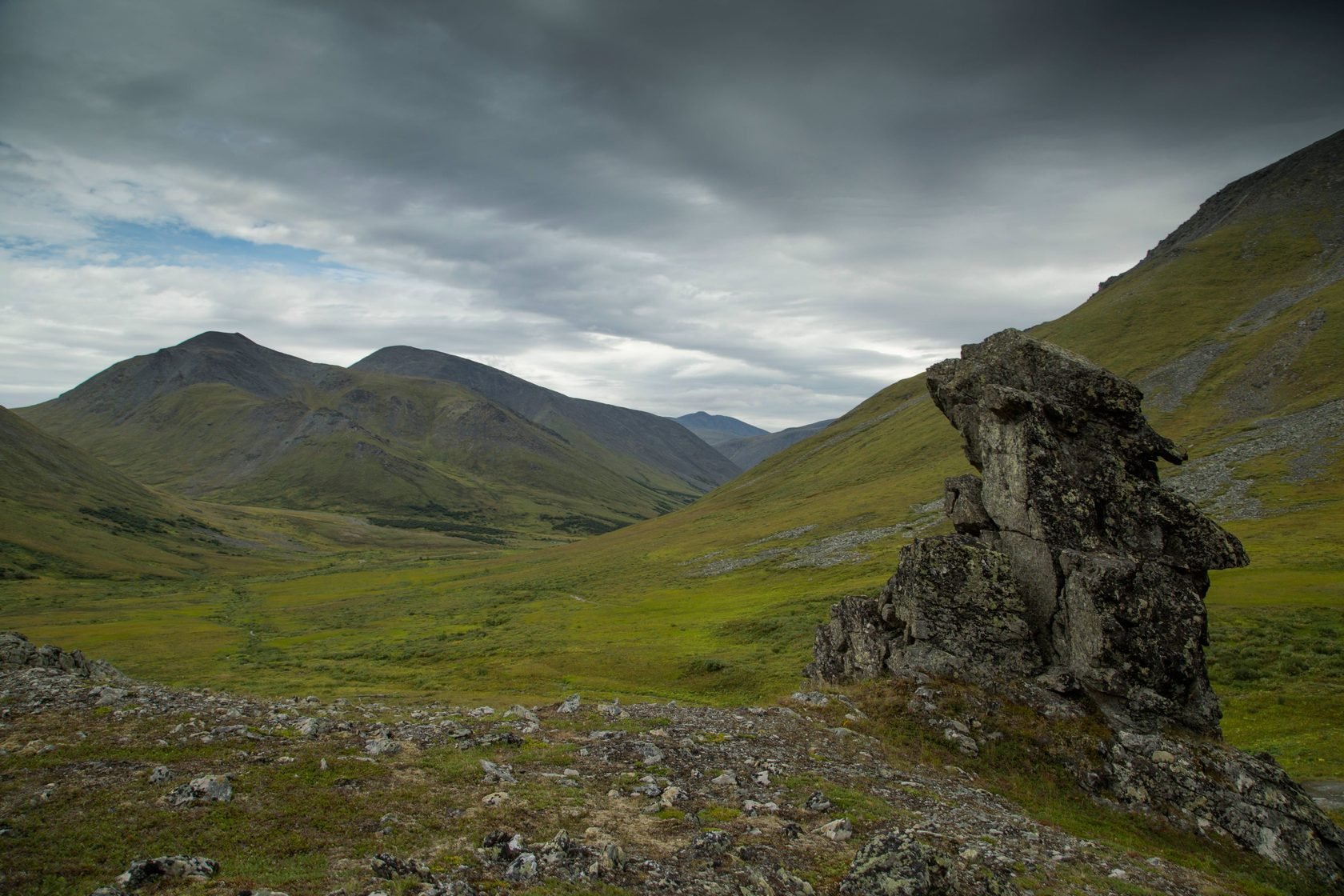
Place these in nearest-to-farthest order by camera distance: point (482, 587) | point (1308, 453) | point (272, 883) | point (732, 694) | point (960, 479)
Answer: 1. point (272, 883)
2. point (960, 479)
3. point (732, 694)
4. point (1308, 453)
5. point (482, 587)

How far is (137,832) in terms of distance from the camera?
13734 millimetres

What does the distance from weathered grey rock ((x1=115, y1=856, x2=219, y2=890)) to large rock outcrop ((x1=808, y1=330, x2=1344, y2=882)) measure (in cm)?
2348

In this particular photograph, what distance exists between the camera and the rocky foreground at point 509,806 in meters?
12.9

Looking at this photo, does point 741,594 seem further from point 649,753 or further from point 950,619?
point 649,753

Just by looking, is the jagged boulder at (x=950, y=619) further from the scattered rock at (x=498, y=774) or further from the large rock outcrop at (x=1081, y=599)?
the scattered rock at (x=498, y=774)

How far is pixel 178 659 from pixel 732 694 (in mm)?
60877

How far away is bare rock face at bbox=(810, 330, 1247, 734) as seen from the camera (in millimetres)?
24984

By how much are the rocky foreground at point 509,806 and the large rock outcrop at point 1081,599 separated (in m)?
1.93

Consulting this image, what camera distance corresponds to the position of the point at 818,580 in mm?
81812

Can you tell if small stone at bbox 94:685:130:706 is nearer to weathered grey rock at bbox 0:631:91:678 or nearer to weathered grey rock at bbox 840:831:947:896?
weathered grey rock at bbox 0:631:91:678

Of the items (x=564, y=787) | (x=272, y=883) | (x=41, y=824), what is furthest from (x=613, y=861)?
(x=41, y=824)

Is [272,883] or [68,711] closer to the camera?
[272,883]

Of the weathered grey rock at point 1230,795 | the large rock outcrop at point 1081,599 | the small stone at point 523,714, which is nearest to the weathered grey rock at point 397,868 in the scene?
the small stone at point 523,714

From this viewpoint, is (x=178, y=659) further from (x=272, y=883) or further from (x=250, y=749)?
(x=272, y=883)
